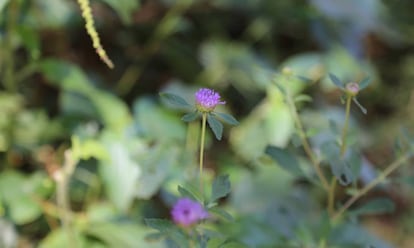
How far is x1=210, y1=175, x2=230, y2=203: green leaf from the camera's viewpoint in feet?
2.16

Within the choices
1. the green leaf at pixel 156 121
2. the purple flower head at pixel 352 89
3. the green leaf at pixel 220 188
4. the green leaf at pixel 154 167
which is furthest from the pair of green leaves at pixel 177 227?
the green leaf at pixel 156 121

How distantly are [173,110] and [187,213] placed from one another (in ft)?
2.11

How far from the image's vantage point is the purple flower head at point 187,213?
62 centimetres

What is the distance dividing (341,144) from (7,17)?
59cm

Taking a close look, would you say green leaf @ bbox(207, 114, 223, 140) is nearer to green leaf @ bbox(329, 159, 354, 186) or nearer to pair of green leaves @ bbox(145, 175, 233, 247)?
pair of green leaves @ bbox(145, 175, 233, 247)

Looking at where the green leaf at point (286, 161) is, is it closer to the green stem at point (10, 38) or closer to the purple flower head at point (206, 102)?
the purple flower head at point (206, 102)

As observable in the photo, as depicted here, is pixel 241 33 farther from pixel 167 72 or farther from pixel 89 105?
pixel 89 105

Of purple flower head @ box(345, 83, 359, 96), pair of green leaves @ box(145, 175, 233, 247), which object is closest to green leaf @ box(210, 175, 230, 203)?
pair of green leaves @ box(145, 175, 233, 247)

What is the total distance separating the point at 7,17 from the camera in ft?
3.43

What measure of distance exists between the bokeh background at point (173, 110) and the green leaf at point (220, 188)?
0.74 feet

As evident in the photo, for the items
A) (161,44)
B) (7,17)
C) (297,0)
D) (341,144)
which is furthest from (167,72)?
(341,144)

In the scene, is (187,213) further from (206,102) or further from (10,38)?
(10,38)

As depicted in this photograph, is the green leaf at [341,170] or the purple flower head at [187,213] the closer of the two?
the purple flower head at [187,213]

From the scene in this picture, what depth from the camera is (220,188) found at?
667mm
